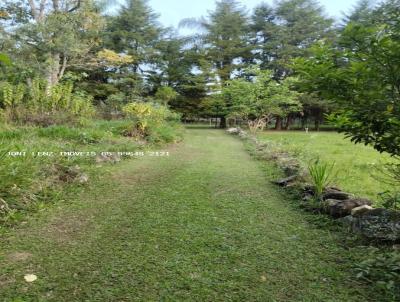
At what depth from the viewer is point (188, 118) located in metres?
21.7

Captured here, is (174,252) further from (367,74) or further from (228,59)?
(228,59)

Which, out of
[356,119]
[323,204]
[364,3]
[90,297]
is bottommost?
[90,297]

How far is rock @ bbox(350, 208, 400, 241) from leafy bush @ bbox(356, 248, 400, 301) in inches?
8.1

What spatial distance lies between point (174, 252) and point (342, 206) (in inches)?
67.3

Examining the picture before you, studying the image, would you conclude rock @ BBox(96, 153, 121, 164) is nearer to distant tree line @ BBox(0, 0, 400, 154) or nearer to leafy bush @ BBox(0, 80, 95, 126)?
distant tree line @ BBox(0, 0, 400, 154)

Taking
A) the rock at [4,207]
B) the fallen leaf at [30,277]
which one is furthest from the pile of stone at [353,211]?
the rock at [4,207]

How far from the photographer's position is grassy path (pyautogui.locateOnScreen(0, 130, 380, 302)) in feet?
5.46

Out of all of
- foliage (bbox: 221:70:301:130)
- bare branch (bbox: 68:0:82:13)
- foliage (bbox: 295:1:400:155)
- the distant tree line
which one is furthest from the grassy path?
bare branch (bbox: 68:0:82:13)

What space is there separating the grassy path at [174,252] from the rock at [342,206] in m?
0.32

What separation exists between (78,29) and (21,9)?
7.35 feet

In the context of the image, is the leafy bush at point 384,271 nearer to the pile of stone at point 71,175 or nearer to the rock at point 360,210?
the rock at point 360,210

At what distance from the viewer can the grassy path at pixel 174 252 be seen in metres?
1.67

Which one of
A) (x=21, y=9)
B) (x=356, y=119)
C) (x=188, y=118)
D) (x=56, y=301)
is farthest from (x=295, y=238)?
(x=188, y=118)

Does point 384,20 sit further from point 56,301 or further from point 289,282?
point 56,301
